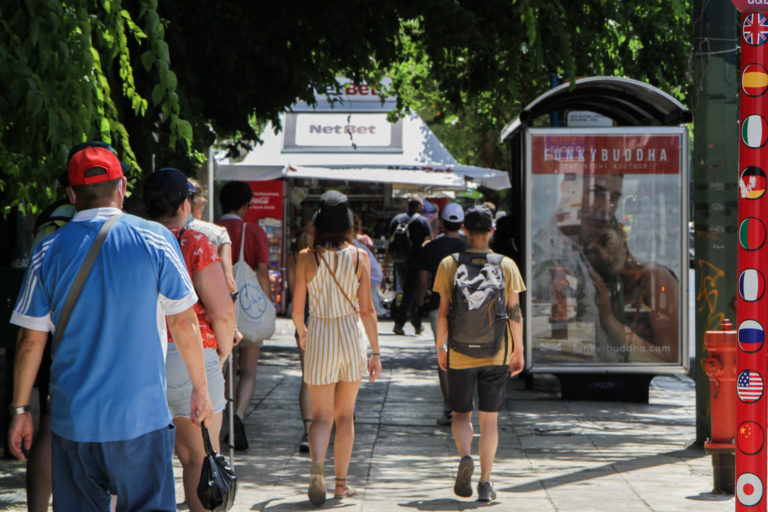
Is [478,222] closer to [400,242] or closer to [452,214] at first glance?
[452,214]

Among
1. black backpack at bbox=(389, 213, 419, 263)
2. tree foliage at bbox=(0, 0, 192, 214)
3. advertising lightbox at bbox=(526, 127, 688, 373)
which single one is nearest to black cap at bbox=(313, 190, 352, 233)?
tree foliage at bbox=(0, 0, 192, 214)

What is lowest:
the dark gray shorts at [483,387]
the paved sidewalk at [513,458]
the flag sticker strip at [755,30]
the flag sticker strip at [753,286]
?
the paved sidewalk at [513,458]

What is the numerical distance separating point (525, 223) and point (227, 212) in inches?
121

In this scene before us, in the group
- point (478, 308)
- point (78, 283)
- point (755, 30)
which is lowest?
point (478, 308)

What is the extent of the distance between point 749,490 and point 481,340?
7.36 ft

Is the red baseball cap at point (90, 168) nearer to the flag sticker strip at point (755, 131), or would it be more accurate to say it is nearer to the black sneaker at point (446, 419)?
the flag sticker strip at point (755, 131)

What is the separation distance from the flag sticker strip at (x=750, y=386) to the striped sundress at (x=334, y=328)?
7.71ft

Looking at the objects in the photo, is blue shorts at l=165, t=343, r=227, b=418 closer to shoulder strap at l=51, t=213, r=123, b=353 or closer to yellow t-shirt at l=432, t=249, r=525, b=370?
shoulder strap at l=51, t=213, r=123, b=353

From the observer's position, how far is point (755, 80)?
4.54m

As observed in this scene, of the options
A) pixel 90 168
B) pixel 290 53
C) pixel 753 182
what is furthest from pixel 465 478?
pixel 290 53

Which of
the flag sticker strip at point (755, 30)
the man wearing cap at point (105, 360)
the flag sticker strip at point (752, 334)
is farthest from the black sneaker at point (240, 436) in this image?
the flag sticker strip at point (755, 30)

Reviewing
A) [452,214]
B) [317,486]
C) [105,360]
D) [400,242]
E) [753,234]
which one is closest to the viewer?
[105,360]

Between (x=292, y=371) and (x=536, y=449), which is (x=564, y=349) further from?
(x=292, y=371)

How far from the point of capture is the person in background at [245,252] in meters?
7.94
